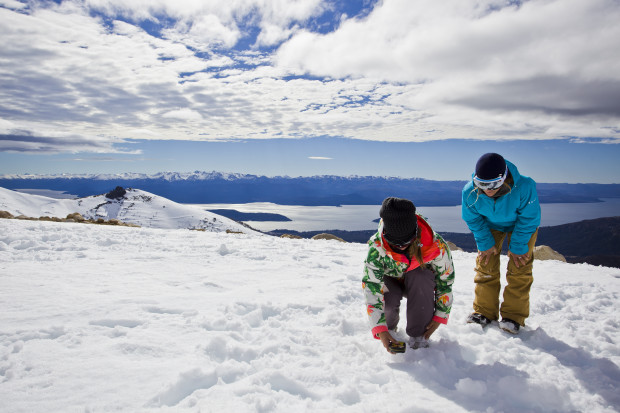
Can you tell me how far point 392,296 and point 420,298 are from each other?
266 millimetres

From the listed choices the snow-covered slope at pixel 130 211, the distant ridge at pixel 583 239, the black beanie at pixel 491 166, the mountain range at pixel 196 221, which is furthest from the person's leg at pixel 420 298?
the snow-covered slope at pixel 130 211

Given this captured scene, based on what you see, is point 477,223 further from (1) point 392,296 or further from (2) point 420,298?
(1) point 392,296

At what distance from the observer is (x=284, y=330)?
3.66 metres

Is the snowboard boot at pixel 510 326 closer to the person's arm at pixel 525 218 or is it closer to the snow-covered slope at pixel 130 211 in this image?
the person's arm at pixel 525 218

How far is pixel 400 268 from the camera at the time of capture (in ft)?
10.4

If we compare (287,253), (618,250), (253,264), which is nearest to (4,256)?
(253,264)

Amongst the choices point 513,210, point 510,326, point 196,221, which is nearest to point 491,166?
point 513,210

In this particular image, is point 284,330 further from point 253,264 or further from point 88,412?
point 253,264

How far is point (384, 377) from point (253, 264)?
4.36 metres

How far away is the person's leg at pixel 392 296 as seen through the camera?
10.8 ft

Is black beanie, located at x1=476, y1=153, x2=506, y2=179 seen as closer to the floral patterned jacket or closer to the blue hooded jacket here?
the blue hooded jacket

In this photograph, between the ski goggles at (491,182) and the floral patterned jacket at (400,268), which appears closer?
the floral patterned jacket at (400,268)

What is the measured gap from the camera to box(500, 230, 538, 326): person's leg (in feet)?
12.4

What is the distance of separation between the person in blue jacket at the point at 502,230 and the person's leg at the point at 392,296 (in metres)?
1.24
